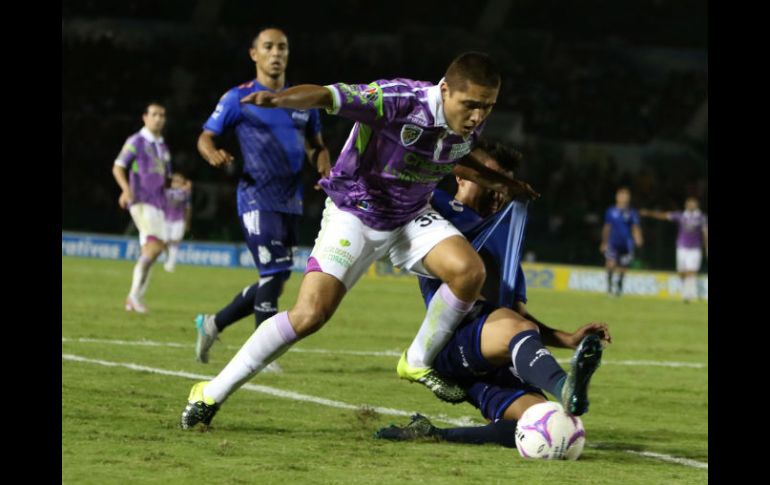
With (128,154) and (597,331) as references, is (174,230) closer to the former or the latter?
(128,154)

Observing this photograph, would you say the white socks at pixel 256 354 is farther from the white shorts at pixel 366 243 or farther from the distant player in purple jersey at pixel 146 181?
the distant player in purple jersey at pixel 146 181

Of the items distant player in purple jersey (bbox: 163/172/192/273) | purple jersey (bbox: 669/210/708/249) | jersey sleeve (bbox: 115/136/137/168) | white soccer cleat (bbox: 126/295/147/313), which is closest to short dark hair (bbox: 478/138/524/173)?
white soccer cleat (bbox: 126/295/147/313)

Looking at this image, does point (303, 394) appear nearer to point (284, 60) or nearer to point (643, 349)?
point (284, 60)

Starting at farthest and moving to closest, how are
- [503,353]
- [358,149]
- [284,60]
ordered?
[284,60] → [358,149] → [503,353]

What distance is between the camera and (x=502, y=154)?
6.66m

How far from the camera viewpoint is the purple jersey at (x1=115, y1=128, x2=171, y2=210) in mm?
14633

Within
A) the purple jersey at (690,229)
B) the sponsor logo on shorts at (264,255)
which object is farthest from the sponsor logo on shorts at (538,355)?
the purple jersey at (690,229)

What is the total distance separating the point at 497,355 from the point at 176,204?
70.6ft

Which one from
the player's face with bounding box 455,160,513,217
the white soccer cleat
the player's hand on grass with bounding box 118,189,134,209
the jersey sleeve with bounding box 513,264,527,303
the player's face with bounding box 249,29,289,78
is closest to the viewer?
the jersey sleeve with bounding box 513,264,527,303

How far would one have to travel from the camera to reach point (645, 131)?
34.3 m

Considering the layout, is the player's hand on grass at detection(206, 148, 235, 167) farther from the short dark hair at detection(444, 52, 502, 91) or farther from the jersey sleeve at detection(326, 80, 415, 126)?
the short dark hair at detection(444, 52, 502, 91)

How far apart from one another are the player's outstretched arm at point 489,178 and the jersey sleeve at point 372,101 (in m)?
0.56

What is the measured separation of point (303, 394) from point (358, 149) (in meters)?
2.16
